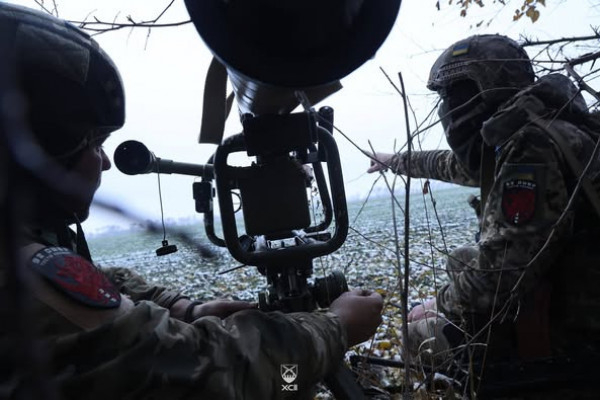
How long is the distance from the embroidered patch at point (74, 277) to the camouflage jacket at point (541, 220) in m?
1.78

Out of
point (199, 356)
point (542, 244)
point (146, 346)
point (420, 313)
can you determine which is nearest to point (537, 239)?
point (542, 244)

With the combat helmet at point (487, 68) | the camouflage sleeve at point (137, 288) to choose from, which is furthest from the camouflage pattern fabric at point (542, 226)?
the camouflage sleeve at point (137, 288)

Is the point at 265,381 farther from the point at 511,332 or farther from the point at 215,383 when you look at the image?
the point at 511,332

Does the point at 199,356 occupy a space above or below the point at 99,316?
below

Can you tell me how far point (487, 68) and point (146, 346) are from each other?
115 inches

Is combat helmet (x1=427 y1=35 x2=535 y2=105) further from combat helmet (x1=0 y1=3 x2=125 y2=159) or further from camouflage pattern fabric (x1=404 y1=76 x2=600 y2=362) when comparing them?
combat helmet (x1=0 y1=3 x2=125 y2=159)

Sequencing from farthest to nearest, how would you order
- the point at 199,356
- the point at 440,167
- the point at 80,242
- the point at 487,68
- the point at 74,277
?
the point at 440,167
the point at 487,68
the point at 80,242
the point at 199,356
the point at 74,277

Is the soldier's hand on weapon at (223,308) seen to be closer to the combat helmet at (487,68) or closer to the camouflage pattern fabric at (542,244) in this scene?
the camouflage pattern fabric at (542,244)

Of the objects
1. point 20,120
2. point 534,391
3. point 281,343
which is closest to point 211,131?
point 281,343

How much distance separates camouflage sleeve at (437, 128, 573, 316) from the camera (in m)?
2.38

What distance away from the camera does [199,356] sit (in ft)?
3.77

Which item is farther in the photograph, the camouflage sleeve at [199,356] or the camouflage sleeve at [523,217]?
the camouflage sleeve at [523,217]

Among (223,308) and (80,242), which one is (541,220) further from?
(80,242)

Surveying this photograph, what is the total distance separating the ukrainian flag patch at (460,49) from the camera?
3291 millimetres
